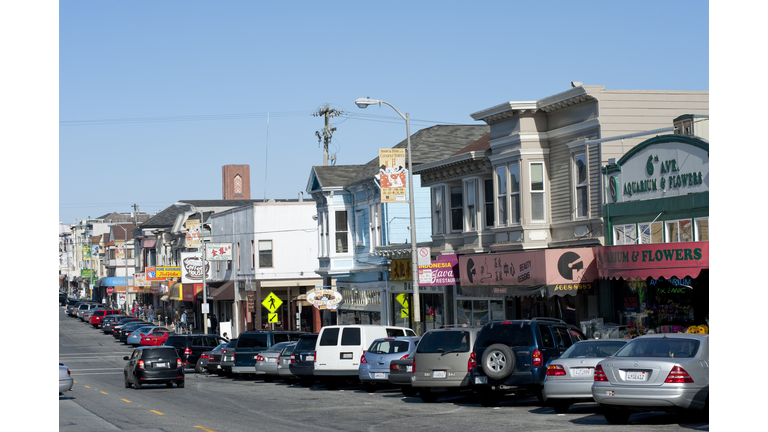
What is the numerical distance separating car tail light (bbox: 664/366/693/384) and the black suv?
4424 millimetres

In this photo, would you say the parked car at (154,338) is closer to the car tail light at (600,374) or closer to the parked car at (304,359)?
the parked car at (304,359)

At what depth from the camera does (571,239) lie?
2778cm

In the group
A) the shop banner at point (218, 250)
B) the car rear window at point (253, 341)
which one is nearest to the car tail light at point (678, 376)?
the car rear window at point (253, 341)

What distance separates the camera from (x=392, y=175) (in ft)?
95.2

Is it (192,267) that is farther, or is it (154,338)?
(192,267)

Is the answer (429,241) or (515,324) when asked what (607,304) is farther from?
(429,241)

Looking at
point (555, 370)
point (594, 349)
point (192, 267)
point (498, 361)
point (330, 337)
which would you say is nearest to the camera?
point (555, 370)

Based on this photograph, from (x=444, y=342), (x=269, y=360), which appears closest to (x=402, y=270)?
(x=269, y=360)

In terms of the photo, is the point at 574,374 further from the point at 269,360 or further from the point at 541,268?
the point at 269,360

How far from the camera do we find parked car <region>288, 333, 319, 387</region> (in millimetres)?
27672

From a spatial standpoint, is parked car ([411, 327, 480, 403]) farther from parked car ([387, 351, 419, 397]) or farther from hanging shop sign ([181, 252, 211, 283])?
hanging shop sign ([181, 252, 211, 283])

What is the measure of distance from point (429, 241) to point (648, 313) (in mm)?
15494

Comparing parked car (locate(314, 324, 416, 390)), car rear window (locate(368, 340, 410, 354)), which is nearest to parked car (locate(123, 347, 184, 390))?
parked car (locate(314, 324, 416, 390))

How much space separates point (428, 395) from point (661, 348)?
24.0 ft
